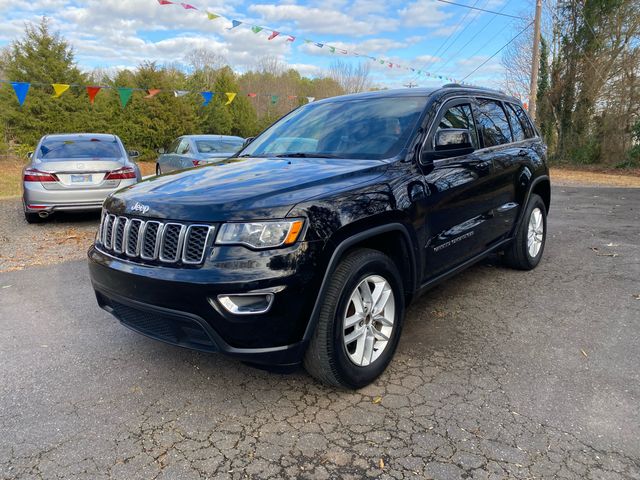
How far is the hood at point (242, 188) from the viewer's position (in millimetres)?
2518

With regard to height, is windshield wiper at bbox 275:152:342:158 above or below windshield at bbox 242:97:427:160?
below

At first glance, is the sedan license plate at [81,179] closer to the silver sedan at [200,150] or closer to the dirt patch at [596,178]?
the silver sedan at [200,150]

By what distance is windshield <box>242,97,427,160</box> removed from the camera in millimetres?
3537

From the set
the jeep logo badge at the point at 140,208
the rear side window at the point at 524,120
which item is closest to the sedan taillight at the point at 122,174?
the jeep logo badge at the point at 140,208

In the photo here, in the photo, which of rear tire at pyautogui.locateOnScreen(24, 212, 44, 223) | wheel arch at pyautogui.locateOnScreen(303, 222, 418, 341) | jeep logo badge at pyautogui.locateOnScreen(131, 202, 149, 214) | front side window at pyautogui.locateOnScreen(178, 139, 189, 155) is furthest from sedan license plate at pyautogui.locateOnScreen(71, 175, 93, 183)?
wheel arch at pyautogui.locateOnScreen(303, 222, 418, 341)

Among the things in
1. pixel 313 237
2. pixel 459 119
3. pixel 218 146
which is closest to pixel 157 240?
pixel 313 237

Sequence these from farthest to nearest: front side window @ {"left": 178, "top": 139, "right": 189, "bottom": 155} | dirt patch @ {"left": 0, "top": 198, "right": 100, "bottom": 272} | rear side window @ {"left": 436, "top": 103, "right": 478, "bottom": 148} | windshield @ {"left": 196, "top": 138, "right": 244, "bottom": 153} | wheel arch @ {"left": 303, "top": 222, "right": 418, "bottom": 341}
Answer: front side window @ {"left": 178, "top": 139, "right": 189, "bottom": 155} < windshield @ {"left": 196, "top": 138, "right": 244, "bottom": 153} < dirt patch @ {"left": 0, "top": 198, "right": 100, "bottom": 272} < rear side window @ {"left": 436, "top": 103, "right": 478, "bottom": 148} < wheel arch @ {"left": 303, "top": 222, "right": 418, "bottom": 341}

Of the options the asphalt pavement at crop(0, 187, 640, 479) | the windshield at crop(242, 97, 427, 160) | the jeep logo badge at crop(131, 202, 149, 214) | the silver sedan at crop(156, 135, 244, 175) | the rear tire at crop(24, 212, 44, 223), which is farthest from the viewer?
the silver sedan at crop(156, 135, 244, 175)

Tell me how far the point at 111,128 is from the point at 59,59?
12.2ft

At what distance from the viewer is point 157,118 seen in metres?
25.4

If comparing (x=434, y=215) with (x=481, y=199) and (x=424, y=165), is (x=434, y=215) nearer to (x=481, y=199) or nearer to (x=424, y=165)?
(x=424, y=165)

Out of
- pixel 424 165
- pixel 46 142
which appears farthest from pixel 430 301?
pixel 46 142

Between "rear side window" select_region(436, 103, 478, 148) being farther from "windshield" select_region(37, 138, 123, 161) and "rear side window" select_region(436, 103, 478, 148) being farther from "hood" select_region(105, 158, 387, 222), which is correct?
"windshield" select_region(37, 138, 123, 161)

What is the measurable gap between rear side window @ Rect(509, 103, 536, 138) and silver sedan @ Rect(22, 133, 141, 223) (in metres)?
6.10
